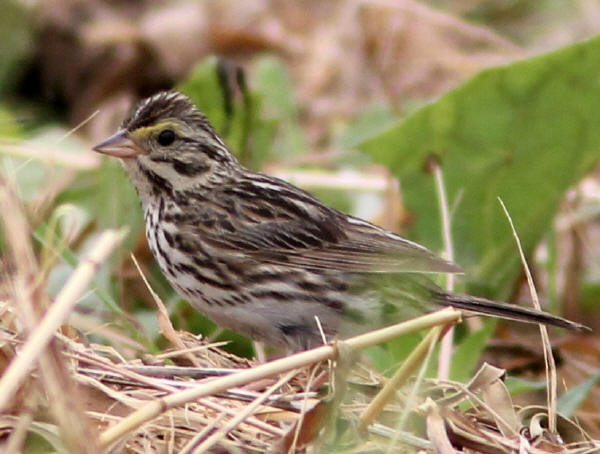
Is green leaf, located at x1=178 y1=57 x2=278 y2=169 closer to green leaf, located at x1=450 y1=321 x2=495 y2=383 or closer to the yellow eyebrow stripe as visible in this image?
the yellow eyebrow stripe

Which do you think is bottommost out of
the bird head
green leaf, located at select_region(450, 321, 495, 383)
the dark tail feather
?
green leaf, located at select_region(450, 321, 495, 383)

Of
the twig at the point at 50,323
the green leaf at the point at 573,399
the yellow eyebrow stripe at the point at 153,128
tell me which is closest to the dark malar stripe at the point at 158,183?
the yellow eyebrow stripe at the point at 153,128

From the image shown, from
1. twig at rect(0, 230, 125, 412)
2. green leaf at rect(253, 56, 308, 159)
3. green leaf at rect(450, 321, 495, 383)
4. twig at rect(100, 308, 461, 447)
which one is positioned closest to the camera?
twig at rect(0, 230, 125, 412)

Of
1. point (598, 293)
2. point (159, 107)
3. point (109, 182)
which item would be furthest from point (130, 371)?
point (598, 293)

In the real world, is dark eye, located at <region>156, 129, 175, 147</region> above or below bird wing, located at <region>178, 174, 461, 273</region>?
above

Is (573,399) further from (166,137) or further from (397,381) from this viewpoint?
(166,137)

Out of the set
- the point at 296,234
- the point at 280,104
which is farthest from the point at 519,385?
the point at 280,104

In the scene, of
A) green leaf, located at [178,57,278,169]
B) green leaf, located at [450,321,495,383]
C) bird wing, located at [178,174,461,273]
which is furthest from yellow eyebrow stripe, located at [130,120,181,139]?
green leaf, located at [178,57,278,169]

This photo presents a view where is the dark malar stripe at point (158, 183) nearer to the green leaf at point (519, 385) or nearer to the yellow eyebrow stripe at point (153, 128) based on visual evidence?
the yellow eyebrow stripe at point (153, 128)
